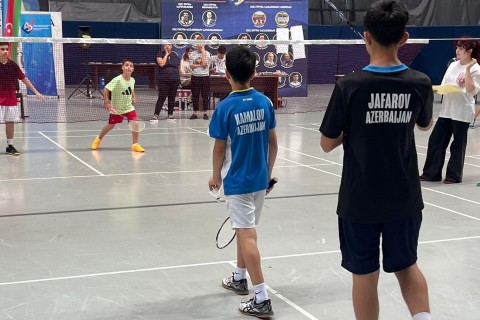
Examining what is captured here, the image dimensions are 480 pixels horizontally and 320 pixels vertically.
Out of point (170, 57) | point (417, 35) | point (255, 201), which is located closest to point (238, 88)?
point (255, 201)

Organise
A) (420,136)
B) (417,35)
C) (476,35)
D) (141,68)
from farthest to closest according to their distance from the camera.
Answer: (417,35) < (476,35) < (141,68) < (420,136)

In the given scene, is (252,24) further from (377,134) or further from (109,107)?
(377,134)

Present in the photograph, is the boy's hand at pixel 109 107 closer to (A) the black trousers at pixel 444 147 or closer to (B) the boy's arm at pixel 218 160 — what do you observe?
(A) the black trousers at pixel 444 147

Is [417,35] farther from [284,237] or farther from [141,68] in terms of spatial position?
[284,237]

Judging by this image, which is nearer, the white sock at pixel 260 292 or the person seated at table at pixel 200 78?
the white sock at pixel 260 292

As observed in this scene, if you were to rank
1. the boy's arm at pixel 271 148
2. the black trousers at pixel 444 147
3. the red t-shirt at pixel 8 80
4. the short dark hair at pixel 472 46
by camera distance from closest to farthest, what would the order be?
the boy's arm at pixel 271 148 < the short dark hair at pixel 472 46 < the black trousers at pixel 444 147 < the red t-shirt at pixel 8 80

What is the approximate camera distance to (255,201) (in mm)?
4770

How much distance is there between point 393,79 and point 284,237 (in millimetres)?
3504

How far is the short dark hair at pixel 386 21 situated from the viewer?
3.27m

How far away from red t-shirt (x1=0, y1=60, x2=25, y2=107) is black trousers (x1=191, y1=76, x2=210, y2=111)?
7252 mm

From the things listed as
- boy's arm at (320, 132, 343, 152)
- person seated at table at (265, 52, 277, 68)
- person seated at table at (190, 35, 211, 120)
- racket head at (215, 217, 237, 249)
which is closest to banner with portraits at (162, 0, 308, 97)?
person seated at table at (265, 52, 277, 68)

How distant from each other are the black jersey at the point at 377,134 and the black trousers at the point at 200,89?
15045 millimetres

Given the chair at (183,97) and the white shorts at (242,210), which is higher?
the white shorts at (242,210)

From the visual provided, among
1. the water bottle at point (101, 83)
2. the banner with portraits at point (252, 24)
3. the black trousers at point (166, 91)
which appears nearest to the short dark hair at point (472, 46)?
the black trousers at point (166, 91)
